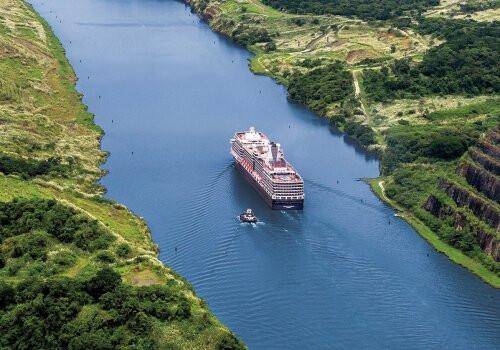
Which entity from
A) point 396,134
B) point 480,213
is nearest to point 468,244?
point 480,213

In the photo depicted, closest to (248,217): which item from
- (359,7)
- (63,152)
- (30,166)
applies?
(30,166)

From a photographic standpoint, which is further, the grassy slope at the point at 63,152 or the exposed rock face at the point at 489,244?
the exposed rock face at the point at 489,244

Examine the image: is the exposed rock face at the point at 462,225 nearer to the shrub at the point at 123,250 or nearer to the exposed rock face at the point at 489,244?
the exposed rock face at the point at 489,244

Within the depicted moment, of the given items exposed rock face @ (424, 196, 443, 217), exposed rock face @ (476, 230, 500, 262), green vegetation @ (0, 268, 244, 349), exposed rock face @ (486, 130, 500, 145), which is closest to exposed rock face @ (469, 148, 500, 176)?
exposed rock face @ (486, 130, 500, 145)

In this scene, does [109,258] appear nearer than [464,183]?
Yes

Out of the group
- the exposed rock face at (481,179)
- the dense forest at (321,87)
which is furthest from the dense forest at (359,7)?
the exposed rock face at (481,179)

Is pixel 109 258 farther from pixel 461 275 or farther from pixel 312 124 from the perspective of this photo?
pixel 312 124
